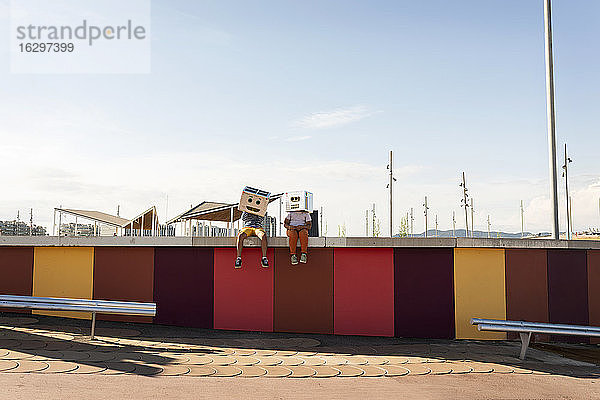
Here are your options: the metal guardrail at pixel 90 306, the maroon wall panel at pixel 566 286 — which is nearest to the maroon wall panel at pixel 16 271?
the metal guardrail at pixel 90 306

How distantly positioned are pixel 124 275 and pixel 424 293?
6.39 m

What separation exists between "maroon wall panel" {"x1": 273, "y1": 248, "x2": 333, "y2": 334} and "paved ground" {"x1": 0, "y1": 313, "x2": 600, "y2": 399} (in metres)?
0.43

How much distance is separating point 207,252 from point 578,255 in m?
7.56

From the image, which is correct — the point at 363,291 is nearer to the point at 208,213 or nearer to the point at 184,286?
the point at 184,286

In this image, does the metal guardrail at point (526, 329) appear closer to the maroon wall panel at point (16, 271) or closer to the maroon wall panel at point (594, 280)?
the maroon wall panel at point (594, 280)

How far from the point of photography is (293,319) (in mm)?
11797

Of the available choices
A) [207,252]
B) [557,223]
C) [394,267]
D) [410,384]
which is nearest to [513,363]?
[410,384]

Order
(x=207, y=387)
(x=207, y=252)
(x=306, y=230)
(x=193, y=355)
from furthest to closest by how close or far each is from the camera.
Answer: (x=207, y=252) → (x=306, y=230) → (x=193, y=355) → (x=207, y=387)

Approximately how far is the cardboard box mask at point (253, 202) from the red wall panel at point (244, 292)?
34.4 inches

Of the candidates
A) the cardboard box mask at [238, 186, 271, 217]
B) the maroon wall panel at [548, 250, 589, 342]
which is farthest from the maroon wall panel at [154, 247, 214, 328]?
the maroon wall panel at [548, 250, 589, 342]

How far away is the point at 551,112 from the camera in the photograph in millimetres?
12492

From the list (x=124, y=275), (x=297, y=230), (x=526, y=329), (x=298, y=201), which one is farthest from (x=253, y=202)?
(x=526, y=329)

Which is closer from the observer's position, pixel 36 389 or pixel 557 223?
pixel 36 389

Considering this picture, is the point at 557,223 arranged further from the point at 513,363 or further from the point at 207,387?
the point at 207,387
